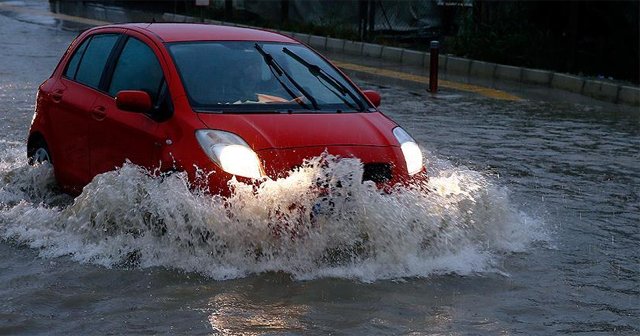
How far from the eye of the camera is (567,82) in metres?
18.4

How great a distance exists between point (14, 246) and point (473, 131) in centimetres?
702

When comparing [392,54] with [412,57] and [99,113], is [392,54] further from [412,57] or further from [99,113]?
[99,113]

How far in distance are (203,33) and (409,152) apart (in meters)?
1.82

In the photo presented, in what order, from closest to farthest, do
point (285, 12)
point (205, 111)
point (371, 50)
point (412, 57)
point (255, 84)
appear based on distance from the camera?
point (205, 111), point (255, 84), point (412, 57), point (371, 50), point (285, 12)

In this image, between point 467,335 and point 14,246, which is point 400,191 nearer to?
point 467,335

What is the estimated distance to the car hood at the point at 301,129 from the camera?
6941 millimetres

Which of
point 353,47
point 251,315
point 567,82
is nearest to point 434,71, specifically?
point 567,82

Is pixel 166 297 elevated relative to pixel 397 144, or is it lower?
lower

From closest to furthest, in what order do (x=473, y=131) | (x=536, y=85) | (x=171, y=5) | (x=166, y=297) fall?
1. (x=166, y=297)
2. (x=473, y=131)
3. (x=536, y=85)
4. (x=171, y=5)

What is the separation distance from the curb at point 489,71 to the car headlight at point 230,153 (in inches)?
434

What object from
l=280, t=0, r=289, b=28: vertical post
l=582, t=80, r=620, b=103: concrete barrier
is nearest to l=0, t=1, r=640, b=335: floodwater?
l=582, t=80, r=620, b=103: concrete barrier

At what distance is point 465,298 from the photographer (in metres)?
6.46

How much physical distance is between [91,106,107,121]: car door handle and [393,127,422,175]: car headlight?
198 centimetres

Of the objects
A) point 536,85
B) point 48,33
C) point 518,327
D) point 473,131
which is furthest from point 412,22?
point 518,327
